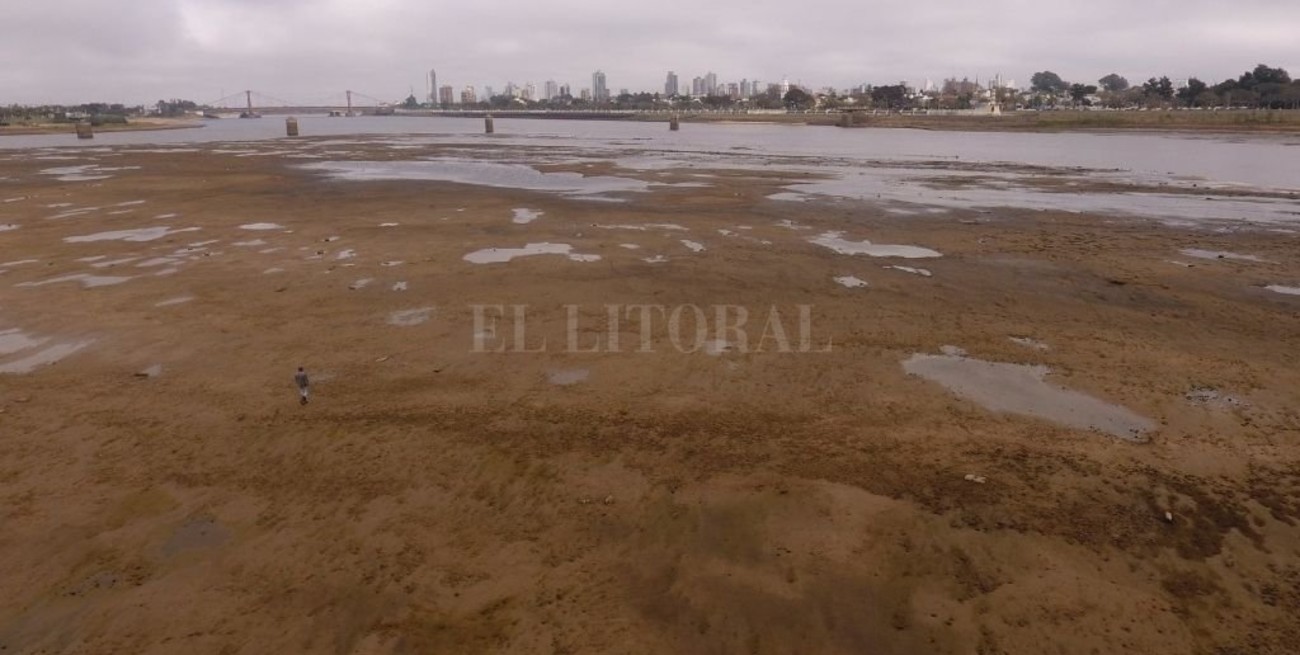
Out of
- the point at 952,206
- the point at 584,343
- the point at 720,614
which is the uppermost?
the point at 952,206

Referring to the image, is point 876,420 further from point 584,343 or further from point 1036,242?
point 1036,242

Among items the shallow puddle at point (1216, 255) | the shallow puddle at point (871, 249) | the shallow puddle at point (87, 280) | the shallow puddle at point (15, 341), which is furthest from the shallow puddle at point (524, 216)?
the shallow puddle at point (1216, 255)

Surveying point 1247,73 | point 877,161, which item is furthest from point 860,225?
point 1247,73

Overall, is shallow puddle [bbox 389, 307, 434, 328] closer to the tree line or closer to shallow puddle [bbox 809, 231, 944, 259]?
shallow puddle [bbox 809, 231, 944, 259]

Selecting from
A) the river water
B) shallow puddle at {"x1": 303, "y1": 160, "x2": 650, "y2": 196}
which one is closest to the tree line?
the river water

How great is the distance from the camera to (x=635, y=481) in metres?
6.67

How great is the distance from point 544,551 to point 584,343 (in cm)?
511

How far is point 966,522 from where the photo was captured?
5.99m

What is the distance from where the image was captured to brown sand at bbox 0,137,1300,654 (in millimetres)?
4887

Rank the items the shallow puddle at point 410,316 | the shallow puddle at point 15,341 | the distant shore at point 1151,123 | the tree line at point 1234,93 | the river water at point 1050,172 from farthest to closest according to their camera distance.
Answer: the tree line at point 1234,93, the distant shore at point 1151,123, the river water at point 1050,172, the shallow puddle at point 410,316, the shallow puddle at point 15,341

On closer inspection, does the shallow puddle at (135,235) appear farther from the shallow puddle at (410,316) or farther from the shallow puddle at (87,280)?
the shallow puddle at (410,316)

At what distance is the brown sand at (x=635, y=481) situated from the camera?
4.89 metres

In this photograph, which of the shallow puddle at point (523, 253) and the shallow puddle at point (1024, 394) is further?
the shallow puddle at point (523, 253)

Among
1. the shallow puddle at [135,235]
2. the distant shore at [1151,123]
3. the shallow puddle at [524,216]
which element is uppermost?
the distant shore at [1151,123]
